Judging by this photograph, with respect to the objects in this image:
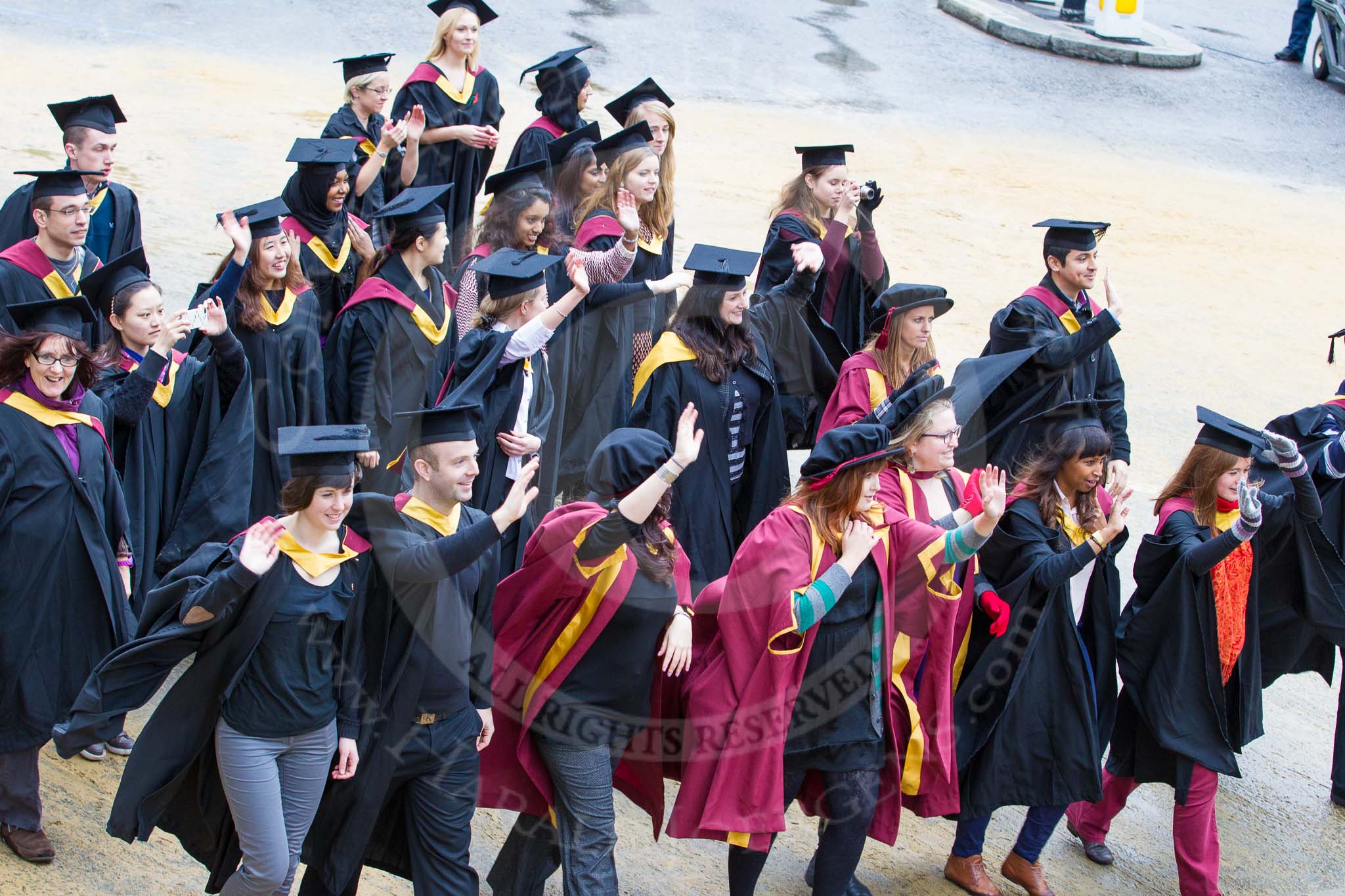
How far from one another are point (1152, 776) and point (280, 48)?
13417 mm

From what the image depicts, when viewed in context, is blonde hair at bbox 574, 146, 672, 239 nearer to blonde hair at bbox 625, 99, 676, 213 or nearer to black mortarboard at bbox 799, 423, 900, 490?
blonde hair at bbox 625, 99, 676, 213

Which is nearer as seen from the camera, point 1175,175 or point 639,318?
point 639,318

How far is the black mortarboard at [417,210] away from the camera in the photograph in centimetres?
620

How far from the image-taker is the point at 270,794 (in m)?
3.91

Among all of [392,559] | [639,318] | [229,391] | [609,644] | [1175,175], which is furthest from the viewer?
[1175,175]

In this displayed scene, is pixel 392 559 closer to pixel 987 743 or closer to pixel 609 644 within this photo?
pixel 609 644

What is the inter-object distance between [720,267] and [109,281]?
240 centimetres

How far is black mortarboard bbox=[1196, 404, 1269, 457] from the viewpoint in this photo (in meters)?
5.21

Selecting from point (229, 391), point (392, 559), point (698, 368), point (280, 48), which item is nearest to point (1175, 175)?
point (280, 48)

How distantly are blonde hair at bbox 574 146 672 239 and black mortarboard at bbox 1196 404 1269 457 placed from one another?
3074 millimetres

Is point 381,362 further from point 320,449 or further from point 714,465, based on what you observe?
point 320,449

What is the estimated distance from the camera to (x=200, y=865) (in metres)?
4.77

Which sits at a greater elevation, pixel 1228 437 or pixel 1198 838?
pixel 1228 437

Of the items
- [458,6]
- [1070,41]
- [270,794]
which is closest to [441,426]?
[270,794]
